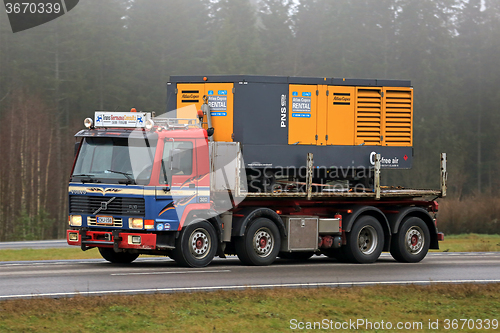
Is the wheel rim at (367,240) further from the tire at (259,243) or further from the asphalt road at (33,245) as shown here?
the asphalt road at (33,245)

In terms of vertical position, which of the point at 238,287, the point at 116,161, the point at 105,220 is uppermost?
the point at 116,161

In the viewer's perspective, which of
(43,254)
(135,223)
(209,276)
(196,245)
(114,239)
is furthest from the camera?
(43,254)

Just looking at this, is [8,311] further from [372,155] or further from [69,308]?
[372,155]

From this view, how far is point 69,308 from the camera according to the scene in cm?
1005

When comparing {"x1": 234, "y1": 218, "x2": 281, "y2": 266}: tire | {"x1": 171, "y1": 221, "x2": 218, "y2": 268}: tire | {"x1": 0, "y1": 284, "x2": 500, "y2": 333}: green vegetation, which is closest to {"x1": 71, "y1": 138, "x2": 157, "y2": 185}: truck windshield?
{"x1": 171, "y1": 221, "x2": 218, "y2": 268}: tire

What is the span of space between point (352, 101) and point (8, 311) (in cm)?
1123

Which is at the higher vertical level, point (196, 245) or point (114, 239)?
point (114, 239)

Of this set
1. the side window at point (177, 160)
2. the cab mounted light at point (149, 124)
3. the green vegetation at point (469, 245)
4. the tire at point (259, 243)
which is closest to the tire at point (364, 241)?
the tire at point (259, 243)

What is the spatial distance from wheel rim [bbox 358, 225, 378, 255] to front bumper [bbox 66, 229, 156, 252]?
6153 mm

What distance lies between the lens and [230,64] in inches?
2359

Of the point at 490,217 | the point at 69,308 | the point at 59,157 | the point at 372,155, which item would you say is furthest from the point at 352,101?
the point at 59,157

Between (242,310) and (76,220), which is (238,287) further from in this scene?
(76,220)

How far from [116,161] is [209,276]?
128 inches

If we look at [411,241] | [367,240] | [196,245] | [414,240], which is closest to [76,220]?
[196,245]
